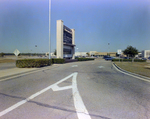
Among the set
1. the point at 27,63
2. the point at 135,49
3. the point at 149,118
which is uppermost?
the point at 135,49

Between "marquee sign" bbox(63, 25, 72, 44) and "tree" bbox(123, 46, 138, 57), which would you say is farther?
"tree" bbox(123, 46, 138, 57)

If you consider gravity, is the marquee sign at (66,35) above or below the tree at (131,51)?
above

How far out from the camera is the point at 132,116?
310 centimetres

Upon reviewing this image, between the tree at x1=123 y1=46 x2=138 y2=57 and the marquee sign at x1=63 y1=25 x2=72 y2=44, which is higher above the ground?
the marquee sign at x1=63 y1=25 x2=72 y2=44

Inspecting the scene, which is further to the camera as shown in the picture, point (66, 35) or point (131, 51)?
point (131, 51)

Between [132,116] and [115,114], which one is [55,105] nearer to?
[115,114]

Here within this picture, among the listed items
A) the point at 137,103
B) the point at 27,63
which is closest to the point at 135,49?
the point at 27,63

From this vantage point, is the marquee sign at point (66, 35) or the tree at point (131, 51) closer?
the marquee sign at point (66, 35)

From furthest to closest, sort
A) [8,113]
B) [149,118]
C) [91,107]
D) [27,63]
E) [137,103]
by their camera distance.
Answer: [27,63] → [137,103] → [91,107] → [8,113] → [149,118]

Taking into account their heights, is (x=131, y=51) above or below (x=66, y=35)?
below

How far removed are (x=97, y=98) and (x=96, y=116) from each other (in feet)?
4.19

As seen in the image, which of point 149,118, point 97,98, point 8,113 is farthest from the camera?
point 97,98

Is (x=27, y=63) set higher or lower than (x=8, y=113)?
higher

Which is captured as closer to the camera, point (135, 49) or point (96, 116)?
point (96, 116)
